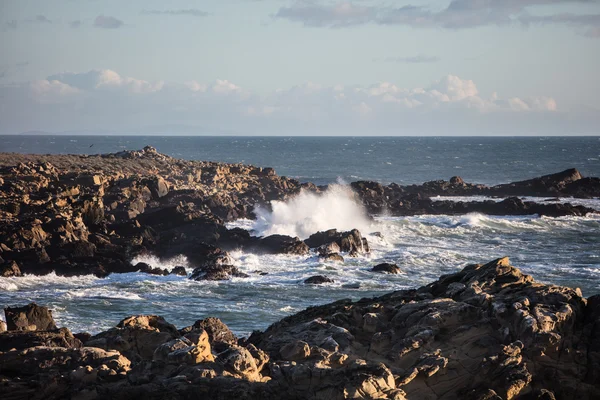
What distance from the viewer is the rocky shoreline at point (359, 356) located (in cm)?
1466

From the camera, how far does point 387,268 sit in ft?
134

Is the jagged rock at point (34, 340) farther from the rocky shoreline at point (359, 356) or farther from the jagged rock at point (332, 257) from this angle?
the jagged rock at point (332, 257)

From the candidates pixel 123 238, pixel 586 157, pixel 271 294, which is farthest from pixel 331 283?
pixel 586 157

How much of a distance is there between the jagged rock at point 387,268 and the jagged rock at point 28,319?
2227cm

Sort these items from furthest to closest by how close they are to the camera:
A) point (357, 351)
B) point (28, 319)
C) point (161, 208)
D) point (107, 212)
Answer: point (161, 208) → point (107, 212) → point (28, 319) → point (357, 351)

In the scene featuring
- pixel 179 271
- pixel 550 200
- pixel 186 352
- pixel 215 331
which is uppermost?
pixel 186 352

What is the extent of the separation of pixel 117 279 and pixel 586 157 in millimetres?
137011

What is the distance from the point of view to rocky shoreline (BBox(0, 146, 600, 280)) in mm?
39531

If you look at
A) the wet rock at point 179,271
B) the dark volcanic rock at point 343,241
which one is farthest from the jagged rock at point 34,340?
the dark volcanic rock at point 343,241

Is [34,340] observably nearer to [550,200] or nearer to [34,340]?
[34,340]

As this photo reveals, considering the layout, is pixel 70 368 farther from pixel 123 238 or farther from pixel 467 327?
pixel 123 238

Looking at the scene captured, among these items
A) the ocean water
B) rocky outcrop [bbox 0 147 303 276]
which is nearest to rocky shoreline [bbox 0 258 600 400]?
the ocean water

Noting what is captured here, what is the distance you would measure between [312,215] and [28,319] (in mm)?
36423

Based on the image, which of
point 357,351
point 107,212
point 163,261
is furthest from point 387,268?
point 357,351
